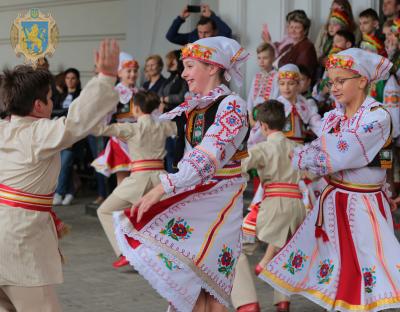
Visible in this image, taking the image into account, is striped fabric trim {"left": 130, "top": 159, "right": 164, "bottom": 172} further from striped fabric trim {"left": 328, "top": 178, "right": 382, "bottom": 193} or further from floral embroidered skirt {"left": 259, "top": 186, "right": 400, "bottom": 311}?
striped fabric trim {"left": 328, "top": 178, "right": 382, "bottom": 193}

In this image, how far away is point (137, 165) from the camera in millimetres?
8062

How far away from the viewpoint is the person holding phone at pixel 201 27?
399 inches

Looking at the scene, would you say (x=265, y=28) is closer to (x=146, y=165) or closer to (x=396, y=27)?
(x=396, y=27)

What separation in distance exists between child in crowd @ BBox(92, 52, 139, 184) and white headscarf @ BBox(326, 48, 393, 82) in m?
3.55

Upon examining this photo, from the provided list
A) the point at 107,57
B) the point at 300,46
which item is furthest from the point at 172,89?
the point at 107,57

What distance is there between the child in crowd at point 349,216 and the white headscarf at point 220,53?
0.74 metres

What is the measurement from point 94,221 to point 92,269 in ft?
9.28

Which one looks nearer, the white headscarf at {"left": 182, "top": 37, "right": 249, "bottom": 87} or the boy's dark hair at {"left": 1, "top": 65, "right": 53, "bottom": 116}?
the boy's dark hair at {"left": 1, "top": 65, "right": 53, "bottom": 116}

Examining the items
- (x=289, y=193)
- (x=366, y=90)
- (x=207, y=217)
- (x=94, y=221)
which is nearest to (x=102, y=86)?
(x=207, y=217)

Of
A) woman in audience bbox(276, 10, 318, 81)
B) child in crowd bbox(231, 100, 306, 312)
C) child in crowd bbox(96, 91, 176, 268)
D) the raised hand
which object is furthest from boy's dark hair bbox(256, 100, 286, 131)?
the raised hand

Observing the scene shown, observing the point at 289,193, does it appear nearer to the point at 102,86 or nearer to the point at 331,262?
the point at 331,262

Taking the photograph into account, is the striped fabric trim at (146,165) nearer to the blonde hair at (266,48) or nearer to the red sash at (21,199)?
the blonde hair at (266,48)

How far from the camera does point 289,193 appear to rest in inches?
269

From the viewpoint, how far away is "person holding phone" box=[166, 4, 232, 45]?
10.1m
